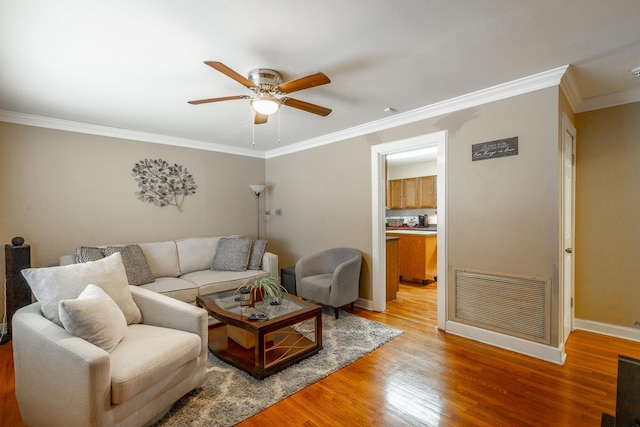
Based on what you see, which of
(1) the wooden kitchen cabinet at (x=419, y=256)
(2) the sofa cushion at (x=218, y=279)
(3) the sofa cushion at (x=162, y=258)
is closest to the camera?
(2) the sofa cushion at (x=218, y=279)

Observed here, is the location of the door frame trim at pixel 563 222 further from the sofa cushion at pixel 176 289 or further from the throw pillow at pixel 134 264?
the throw pillow at pixel 134 264

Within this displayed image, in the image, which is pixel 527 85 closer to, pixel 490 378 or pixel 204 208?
pixel 490 378

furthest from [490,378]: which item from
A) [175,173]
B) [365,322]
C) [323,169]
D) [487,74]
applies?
[175,173]

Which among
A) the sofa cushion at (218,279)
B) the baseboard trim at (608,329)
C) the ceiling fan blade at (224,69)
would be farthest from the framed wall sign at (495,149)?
the sofa cushion at (218,279)

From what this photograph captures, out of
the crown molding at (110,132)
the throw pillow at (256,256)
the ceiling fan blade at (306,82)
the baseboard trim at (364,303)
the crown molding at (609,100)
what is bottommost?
the baseboard trim at (364,303)

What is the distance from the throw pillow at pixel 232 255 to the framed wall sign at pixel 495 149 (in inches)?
120

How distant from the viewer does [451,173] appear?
3018 millimetres

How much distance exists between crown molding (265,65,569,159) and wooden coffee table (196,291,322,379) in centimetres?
231

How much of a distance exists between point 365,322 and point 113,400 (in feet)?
8.05

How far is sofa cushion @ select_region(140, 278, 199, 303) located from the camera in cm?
316

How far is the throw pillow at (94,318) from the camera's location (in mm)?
1595

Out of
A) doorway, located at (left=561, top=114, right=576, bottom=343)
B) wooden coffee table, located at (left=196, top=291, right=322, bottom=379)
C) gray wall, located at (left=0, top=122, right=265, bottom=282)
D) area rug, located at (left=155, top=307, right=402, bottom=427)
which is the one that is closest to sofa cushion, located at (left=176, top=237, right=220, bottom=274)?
gray wall, located at (left=0, top=122, right=265, bottom=282)

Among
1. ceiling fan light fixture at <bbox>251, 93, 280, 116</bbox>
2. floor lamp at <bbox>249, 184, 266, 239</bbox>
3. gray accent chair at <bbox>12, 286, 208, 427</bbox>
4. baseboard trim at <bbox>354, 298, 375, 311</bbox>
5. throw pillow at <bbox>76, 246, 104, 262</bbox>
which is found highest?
ceiling fan light fixture at <bbox>251, 93, 280, 116</bbox>

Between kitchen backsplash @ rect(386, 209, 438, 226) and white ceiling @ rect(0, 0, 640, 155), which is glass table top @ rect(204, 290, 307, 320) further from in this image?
kitchen backsplash @ rect(386, 209, 438, 226)
